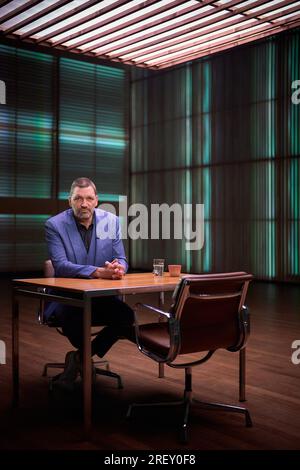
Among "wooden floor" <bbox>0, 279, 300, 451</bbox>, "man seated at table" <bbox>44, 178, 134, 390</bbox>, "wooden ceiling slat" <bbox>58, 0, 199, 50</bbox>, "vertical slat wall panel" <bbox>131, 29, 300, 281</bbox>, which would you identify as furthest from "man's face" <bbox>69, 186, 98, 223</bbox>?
"vertical slat wall panel" <bbox>131, 29, 300, 281</bbox>

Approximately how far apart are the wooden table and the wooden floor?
0.72ft

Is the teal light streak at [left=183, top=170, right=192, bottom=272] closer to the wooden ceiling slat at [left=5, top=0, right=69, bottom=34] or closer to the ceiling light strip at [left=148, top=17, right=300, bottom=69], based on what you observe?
the ceiling light strip at [left=148, top=17, right=300, bottom=69]

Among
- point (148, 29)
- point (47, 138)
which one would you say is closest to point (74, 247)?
point (148, 29)

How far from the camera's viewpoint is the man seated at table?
349 cm

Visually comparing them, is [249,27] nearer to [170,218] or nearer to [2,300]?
[2,300]

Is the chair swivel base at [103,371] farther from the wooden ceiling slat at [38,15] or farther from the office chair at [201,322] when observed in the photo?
the wooden ceiling slat at [38,15]

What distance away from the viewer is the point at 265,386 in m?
3.79

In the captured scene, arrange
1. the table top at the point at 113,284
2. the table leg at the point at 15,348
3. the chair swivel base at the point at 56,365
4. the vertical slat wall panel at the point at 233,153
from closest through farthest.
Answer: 1. the table top at the point at 113,284
2. the table leg at the point at 15,348
3. the chair swivel base at the point at 56,365
4. the vertical slat wall panel at the point at 233,153

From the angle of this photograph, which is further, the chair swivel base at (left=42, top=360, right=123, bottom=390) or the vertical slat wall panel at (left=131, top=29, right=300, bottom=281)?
the vertical slat wall panel at (left=131, top=29, right=300, bottom=281)

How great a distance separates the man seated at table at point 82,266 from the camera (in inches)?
137

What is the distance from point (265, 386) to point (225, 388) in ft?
0.97

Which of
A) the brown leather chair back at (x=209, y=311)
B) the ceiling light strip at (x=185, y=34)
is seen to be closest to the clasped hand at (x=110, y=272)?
the brown leather chair back at (x=209, y=311)

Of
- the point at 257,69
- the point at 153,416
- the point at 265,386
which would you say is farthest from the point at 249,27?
the point at 153,416

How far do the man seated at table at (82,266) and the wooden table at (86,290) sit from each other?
4.4 inches
